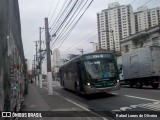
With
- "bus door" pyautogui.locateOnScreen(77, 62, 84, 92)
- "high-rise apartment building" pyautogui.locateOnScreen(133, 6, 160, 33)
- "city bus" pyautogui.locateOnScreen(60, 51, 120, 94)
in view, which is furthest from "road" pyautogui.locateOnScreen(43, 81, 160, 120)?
"high-rise apartment building" pyautogui.locateOnScreen(133, 6, 160, 33)

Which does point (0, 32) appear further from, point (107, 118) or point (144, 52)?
point (144, 52)

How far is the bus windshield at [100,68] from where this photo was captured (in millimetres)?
19906

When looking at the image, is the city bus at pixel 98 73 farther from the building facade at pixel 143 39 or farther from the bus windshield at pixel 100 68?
the building facade at pixel 143 39

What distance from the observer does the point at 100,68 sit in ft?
66.1

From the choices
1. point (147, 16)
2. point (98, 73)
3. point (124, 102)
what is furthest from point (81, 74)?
point (147, 16)

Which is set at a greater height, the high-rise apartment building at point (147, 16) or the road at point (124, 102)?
the high-rise apartment building at point (147, 16)

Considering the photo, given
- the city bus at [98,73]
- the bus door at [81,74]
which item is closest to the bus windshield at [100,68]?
the city bus at [98,73]

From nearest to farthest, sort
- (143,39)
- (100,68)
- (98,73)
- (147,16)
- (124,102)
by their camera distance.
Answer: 1. (124,102)
2. (98,73)
3. (100,68)
4. (147,16)
5. (143,39)

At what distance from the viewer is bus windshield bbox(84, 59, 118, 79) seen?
19.9m

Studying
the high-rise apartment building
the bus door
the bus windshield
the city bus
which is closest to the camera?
the city bus

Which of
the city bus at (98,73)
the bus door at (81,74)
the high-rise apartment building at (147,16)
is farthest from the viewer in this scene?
the high-rise apartment building at (147,16)

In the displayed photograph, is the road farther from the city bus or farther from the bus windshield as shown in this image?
the bus windshield

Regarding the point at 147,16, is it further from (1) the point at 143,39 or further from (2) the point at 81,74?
(2) the point at 81,74

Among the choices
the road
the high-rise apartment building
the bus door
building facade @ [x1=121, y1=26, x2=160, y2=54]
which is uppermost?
the high-rise apartment building
